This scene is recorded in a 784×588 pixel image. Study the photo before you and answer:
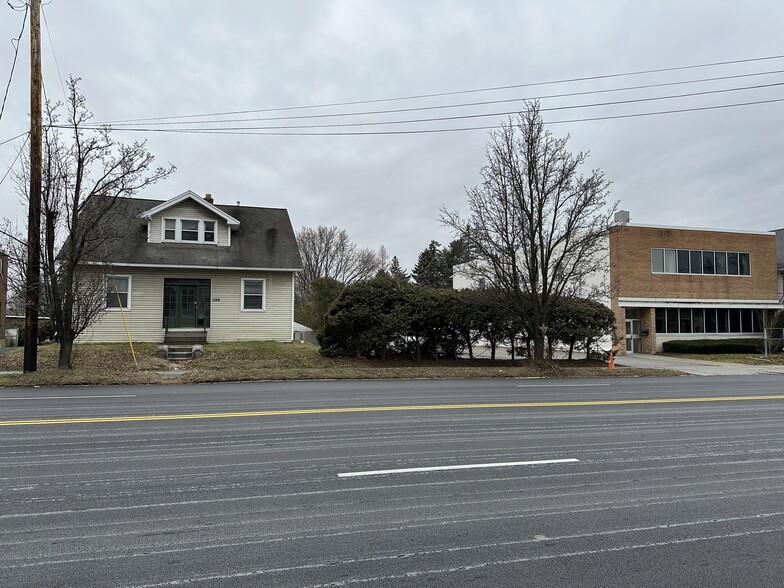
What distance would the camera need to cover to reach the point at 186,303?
2403 centimetres

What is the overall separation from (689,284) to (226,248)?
26841mm

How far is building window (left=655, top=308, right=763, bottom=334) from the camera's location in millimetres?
31547

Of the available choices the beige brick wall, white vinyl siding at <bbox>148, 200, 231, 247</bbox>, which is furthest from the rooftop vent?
white vinyl siding at <bbox>148, 200, 231, 247</bbox>

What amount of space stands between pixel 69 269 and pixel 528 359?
17.0 m

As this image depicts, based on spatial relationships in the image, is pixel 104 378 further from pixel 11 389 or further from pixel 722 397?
pixel 722 397

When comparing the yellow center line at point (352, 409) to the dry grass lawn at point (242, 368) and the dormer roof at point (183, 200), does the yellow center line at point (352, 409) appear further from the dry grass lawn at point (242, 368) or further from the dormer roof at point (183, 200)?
the dormer roof at point (183, 200)

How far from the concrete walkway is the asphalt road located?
13444 mm

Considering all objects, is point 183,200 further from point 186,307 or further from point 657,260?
point 657,260

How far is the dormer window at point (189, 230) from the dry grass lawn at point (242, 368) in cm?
531

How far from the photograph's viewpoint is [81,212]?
1641 cm

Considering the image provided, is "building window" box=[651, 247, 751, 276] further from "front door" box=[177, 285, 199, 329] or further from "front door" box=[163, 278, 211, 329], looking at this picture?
"front door" box=[177, 285, 199, 329]

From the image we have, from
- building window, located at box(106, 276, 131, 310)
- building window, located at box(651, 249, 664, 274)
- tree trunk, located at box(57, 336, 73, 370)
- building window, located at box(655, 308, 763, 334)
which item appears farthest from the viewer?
building window, located at box(655, 308, 763, 334)

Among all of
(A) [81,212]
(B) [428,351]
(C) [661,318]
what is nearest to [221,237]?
(A) [81,212]

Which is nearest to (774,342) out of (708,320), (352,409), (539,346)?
(708,320)
